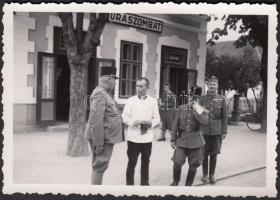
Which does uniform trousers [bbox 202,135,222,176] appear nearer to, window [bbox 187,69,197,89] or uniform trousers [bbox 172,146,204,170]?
uniform trousers [bbox 172,146,204,170]

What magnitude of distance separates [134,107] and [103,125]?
595 millimetres

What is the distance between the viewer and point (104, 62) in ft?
35.0

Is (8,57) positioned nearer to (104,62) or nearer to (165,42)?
(104,62)

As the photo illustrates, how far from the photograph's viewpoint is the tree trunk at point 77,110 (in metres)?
7.34

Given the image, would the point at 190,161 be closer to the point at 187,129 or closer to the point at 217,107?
the point at 187,129

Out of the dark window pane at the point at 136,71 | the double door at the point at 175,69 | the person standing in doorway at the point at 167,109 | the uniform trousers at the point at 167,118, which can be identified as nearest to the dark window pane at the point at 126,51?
the dark window pane at the point at 136,71

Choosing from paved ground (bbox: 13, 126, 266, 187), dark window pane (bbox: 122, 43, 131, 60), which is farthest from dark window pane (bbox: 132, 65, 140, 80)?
paved ground (bbox: 13, 126, 266, 187)

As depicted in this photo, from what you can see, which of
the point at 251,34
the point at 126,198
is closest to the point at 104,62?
the point at 251,34

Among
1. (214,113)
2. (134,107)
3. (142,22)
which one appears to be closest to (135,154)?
(134,107)

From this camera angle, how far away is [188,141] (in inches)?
227

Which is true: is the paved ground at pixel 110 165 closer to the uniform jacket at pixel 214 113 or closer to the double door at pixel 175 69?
the uniform jacket at pixel 214 113

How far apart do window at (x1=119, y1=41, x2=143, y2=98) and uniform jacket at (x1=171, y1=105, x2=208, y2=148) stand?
16.1 feet

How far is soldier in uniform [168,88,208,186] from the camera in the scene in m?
5.77

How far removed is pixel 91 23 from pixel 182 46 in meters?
5.66
